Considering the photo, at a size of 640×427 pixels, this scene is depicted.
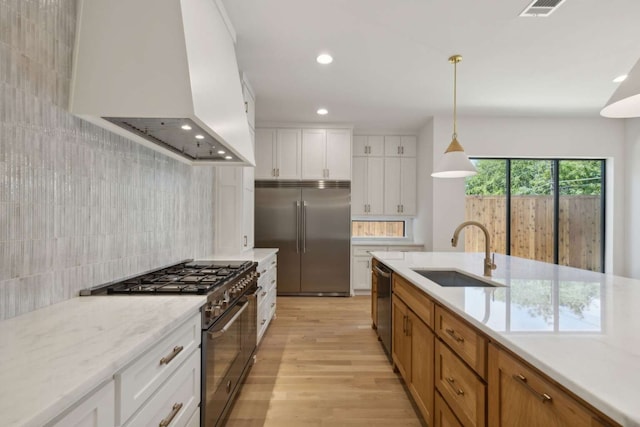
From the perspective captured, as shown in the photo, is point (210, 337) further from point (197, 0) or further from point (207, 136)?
point (197, 0)

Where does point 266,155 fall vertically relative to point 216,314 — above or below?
above

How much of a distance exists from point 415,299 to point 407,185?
3.75 metres

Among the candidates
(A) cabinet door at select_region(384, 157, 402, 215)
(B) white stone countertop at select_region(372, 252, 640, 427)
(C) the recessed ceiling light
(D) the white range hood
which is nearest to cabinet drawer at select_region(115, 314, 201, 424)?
(D) the white range hood

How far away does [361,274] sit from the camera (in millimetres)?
5145

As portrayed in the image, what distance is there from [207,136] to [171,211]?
872 millimetres

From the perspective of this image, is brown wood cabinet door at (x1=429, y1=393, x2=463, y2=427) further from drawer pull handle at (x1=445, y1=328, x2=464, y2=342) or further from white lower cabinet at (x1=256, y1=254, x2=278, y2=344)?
white lower cabinet at (x1=256, y1=254, x2=278, y2=344)

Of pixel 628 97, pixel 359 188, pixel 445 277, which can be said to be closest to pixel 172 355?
pixel 628 97

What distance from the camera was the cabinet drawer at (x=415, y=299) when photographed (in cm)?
172

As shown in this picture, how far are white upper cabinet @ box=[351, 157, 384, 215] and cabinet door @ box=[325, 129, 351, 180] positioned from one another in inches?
16.5

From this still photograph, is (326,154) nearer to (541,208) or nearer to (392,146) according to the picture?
(392,146)

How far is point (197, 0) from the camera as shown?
1612 mm

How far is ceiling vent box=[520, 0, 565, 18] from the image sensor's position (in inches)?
85.2

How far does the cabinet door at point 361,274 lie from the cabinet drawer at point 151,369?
3915mm

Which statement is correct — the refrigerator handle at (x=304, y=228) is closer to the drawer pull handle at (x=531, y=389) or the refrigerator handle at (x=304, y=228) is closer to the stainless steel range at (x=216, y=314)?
the stainless steel range at (x=216, y=314)
